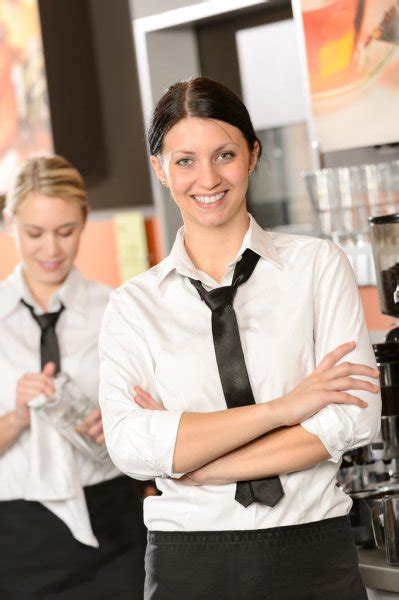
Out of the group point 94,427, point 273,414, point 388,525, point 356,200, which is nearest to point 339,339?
point 273,414

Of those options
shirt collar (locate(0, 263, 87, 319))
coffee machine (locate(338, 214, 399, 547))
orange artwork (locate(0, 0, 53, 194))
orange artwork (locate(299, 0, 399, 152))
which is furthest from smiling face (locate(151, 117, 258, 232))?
orange artwork (locate(0, 0, 53, 194))

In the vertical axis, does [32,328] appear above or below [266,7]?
below

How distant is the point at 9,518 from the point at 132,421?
990mm

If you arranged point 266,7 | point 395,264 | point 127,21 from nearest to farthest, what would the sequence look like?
point 395,264
point 266,7
point 127,21

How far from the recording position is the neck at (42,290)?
2570mm

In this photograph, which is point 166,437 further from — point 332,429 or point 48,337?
point 48,337

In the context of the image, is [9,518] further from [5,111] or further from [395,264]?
[5,111]

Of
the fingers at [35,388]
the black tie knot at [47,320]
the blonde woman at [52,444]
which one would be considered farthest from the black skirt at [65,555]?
the black tie knot at [47,320]

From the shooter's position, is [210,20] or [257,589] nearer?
[257,589]

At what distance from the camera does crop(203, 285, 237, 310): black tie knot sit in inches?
63.9

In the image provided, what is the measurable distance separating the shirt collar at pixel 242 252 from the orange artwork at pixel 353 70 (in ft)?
4.85

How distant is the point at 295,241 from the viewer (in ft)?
5.49

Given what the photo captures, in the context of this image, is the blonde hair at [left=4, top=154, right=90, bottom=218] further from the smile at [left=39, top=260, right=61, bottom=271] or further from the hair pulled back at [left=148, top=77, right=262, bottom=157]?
the hair pulled back at [left=148, top=77, right=262, bottom=157]

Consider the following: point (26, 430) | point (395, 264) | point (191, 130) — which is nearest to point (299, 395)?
point (191, 130)
